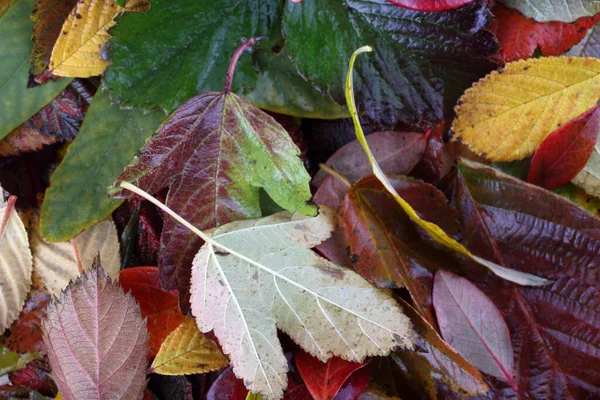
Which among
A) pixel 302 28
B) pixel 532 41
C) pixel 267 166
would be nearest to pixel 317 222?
pixel 267 166

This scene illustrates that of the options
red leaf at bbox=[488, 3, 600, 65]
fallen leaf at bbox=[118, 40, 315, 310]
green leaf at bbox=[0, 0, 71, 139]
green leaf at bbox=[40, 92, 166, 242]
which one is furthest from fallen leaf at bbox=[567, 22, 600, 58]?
green leaf at bbox=[0, 0, 71, 139]

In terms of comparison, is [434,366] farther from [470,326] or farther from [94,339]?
[94,339]

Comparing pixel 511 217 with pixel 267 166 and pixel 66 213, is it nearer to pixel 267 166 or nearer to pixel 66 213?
pixel 267 166

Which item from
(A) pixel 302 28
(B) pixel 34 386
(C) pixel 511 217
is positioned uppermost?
(A) pixel 302 28

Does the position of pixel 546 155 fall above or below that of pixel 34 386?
above

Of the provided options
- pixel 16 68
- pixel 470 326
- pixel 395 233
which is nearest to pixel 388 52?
pixel 395 233

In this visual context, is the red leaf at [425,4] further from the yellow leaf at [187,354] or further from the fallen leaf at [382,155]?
the yellow leaf at [187,354]

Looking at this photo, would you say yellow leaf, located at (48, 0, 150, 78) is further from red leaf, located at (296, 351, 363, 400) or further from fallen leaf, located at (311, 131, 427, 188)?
red leaf, located at (296, 351, 363, 400)
